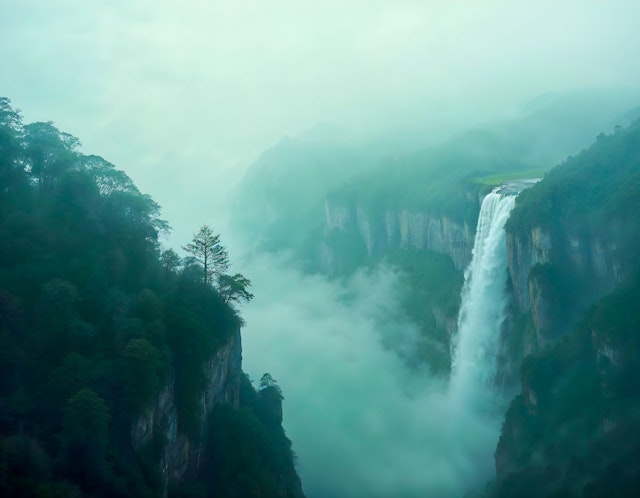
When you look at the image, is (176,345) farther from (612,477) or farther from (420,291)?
(420,291)

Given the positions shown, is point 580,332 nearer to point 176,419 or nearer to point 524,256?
point 524,256

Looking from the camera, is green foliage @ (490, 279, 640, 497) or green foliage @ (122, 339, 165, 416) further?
green foliage @ (490, 279, 640, 497)

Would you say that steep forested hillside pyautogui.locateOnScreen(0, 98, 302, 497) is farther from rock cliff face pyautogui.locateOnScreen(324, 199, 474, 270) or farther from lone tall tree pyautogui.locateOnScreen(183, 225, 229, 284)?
rock cliff face pyautogui.locateOnScreen(324, 199, 474, 270)

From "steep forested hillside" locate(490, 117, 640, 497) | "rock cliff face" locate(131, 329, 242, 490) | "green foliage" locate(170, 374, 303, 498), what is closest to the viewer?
"rock cliff face" locate(131, 329, 242, 490)

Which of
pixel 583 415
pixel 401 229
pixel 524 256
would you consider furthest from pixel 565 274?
pixel 401 229

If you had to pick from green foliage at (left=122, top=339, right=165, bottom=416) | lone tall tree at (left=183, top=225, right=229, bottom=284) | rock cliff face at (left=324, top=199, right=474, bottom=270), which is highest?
rock cliff face at (left=324, top=199, right=474, bottom=270)

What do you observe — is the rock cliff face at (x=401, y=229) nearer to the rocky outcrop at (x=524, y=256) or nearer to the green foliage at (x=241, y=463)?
the rocky outcrop at (x=524, y=256)

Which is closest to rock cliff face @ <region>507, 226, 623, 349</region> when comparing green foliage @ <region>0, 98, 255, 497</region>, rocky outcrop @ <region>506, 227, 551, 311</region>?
rocky outcrop @ <region>506, 227, 551, 311</region>
